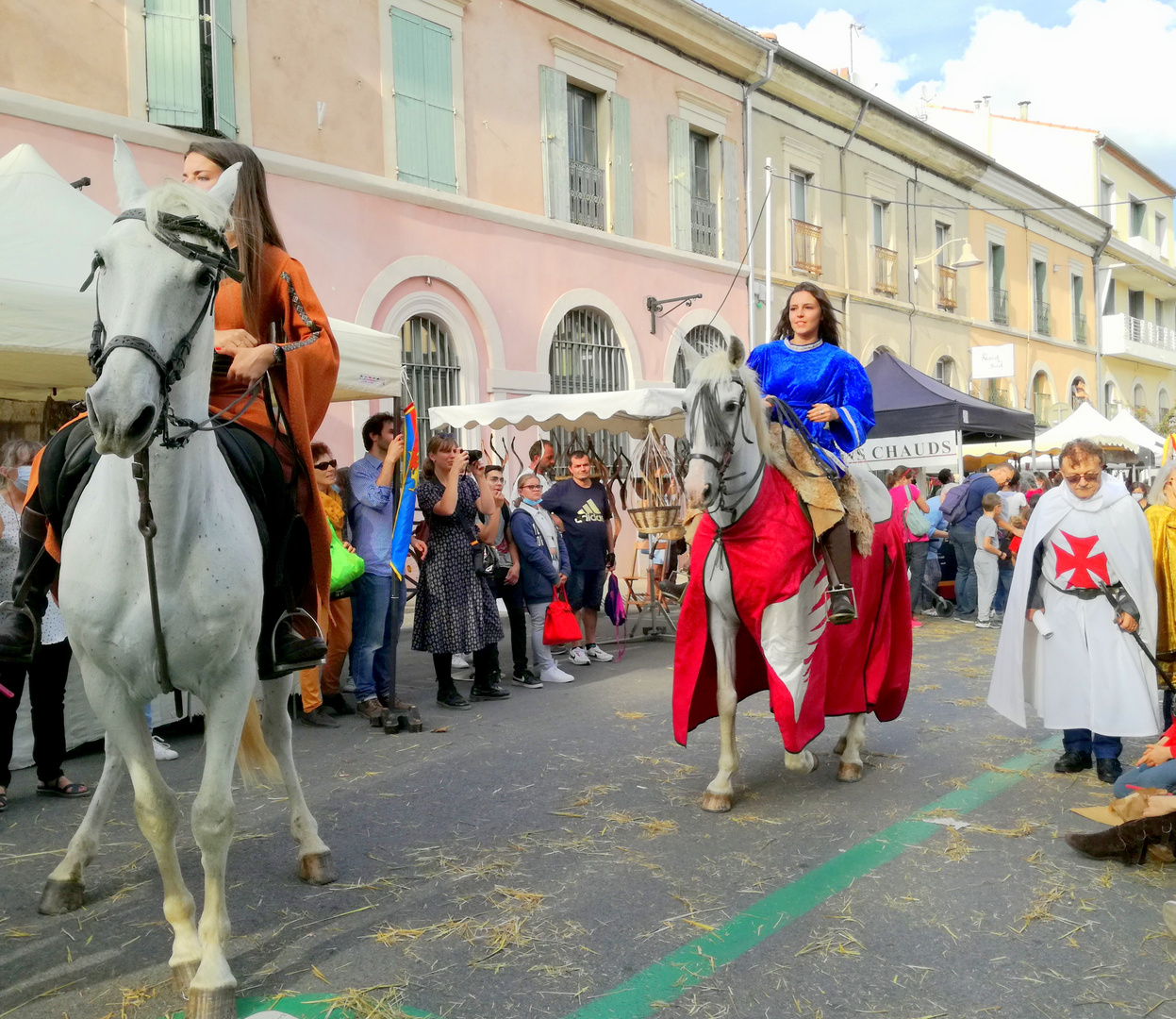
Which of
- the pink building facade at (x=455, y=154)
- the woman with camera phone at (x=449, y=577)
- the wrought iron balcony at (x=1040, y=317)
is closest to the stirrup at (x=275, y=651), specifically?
the woman with camera phone at (x=449, y=577)

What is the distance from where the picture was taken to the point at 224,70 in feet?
36.9

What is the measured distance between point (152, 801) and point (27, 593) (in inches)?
37.6

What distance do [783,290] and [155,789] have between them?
18320 millimetres

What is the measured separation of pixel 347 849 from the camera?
447cm

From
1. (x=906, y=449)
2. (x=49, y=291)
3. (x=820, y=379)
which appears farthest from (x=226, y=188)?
(x=906, y=449)

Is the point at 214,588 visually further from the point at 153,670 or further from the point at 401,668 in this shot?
the point at 401,668

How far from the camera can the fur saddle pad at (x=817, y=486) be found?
16.6 feet

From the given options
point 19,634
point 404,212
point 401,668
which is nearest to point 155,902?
point 19,634

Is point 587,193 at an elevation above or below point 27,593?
above

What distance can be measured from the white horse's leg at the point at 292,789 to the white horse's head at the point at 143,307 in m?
1.87

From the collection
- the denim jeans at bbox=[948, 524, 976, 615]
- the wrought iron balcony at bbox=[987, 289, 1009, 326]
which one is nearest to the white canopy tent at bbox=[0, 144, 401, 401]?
the denim jeans at bbox=[948, 524, 976, 615]

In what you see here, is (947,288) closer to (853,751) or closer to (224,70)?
(224,70)

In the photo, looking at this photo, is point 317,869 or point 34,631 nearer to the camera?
point 34,631

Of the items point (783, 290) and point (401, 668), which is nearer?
→ point (401, 668)
